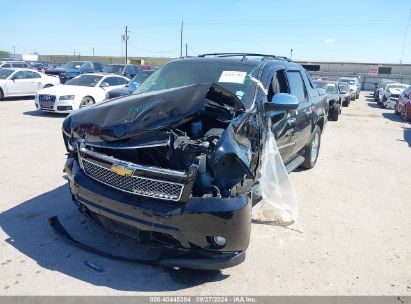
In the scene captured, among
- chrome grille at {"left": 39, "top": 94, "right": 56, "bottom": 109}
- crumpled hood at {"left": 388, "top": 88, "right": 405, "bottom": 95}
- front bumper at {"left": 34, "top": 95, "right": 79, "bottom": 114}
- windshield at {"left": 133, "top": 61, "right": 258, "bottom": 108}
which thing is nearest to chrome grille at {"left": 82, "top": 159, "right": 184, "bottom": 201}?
windshield at {"left": 133, "top": 61, "right": 258, "bottom": 108}

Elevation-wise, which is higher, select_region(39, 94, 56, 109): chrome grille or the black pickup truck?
the black pickup truck

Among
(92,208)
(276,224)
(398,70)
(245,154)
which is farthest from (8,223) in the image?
(398,70)

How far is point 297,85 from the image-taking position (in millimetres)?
5711

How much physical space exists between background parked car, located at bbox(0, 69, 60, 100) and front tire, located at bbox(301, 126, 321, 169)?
14711 mm

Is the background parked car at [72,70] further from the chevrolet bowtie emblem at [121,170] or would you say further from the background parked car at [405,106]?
the chevrolet bowtie emblem at [121,170]

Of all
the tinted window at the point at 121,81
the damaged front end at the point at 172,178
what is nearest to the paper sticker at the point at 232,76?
the damaged front end at the point at 172,178

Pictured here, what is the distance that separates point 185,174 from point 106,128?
34.1 inches

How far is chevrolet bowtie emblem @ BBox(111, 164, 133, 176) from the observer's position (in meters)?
2.96

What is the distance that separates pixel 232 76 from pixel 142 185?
202 cm

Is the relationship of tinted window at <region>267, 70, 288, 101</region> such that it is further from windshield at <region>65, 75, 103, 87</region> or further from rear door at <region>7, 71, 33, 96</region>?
rear door at <region>7, 71, 33, 96</region>

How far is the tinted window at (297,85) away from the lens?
17.8ft

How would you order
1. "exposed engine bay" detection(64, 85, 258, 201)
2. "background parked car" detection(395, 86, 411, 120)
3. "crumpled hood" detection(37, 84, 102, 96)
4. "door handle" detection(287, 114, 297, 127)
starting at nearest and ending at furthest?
"exposed engine bay" detection(64, 85, 258, 201) < "door handle" detection(287, 114, 297, 127) < "crumpled hood" detection(37, 84, 102, 96) < "background parked car" detection(395, 86, 411, 120)

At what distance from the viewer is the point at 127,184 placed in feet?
9.96

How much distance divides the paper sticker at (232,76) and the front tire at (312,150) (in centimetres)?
273
